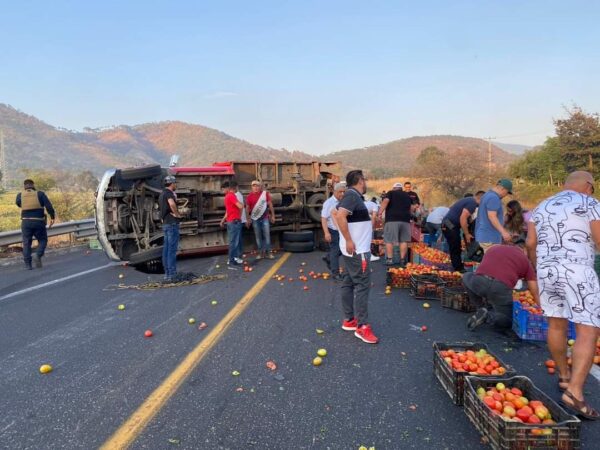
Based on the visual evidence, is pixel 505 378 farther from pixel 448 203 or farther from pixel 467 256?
pixel 448 203

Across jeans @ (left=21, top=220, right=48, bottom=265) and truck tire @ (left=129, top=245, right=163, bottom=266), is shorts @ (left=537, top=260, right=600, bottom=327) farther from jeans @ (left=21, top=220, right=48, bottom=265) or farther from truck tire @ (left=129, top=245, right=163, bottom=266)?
jeans @ (left=21, top=220, right=48, bottom=265)

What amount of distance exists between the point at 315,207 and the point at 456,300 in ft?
23.9

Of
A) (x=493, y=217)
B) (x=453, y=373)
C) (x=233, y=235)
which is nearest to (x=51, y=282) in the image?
(x=233, y=235)

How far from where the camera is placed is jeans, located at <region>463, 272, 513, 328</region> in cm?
544

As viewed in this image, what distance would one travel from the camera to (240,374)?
4277 mm

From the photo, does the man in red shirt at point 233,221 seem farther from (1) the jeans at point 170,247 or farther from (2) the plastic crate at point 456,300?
(2) the plastic crate at point 456,300

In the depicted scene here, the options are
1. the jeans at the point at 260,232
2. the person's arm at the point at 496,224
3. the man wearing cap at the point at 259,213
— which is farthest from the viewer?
the jeans at the point at 260,232

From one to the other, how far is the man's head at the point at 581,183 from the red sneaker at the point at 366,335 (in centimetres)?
258

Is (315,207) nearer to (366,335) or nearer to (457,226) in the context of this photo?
(457,226)

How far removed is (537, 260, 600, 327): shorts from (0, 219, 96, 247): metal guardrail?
1294 centimetres

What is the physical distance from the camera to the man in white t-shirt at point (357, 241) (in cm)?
520

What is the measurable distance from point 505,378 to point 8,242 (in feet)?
42.1

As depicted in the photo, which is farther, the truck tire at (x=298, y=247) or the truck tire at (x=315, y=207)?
the truck tire at (x=315, y=207)

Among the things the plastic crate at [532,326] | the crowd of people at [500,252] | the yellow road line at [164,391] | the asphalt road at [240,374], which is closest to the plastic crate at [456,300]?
the crowd of people at [500,252]
